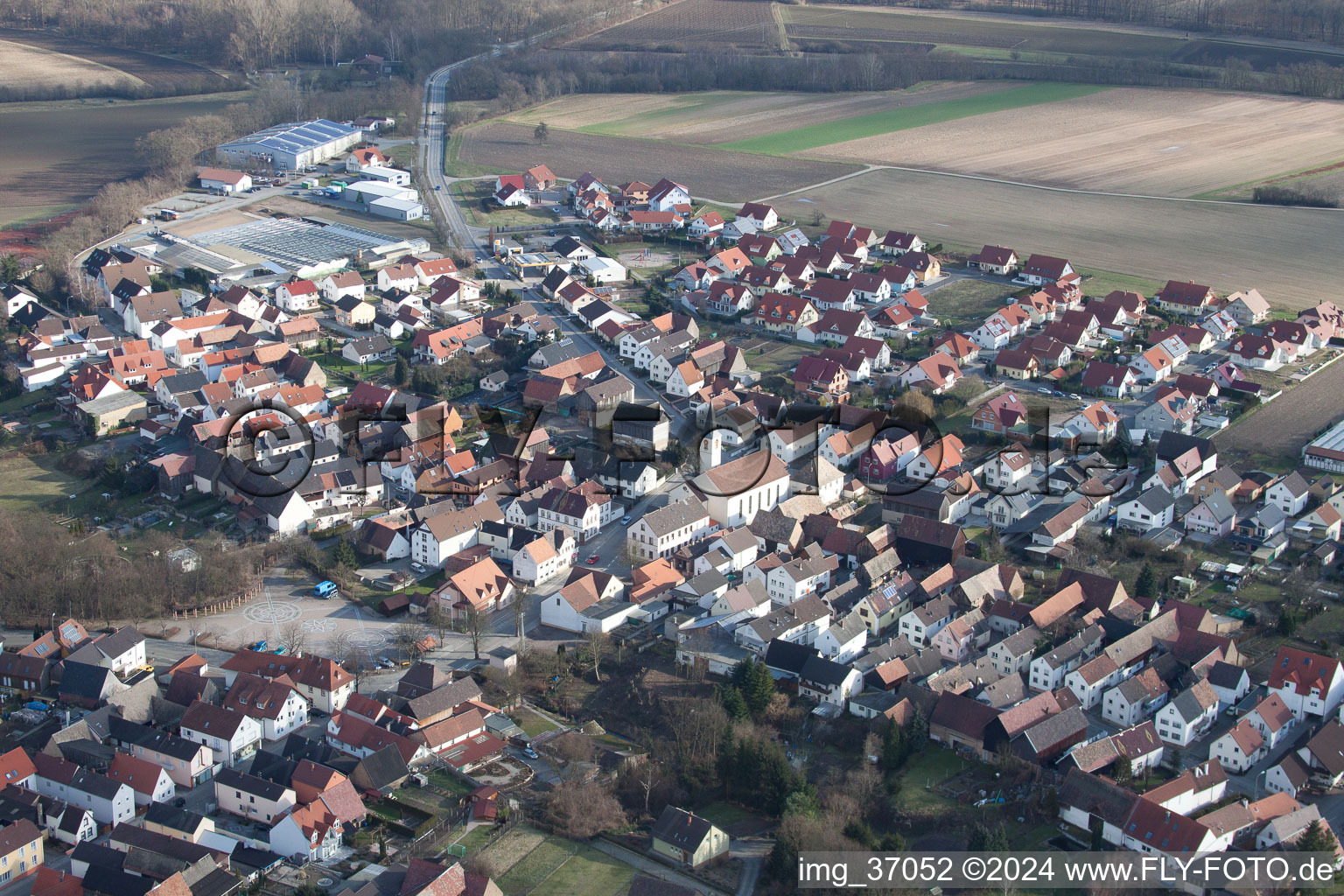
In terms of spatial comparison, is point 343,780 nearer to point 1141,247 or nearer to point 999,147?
point 1141,247

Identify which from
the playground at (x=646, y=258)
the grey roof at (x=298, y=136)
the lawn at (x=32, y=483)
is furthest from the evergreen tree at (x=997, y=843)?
the grey roof at (x=298, y=136)

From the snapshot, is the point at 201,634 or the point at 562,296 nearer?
the point at 201,634

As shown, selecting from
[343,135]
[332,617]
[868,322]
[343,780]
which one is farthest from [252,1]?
[343,780]

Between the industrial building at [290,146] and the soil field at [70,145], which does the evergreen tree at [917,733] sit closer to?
the soil field at [70,145]

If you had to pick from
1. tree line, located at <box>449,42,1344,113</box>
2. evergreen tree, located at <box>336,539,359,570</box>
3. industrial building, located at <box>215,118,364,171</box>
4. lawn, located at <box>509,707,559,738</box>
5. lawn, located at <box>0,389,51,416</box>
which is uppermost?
tree line, located at <box>449,42,1344,113</box>

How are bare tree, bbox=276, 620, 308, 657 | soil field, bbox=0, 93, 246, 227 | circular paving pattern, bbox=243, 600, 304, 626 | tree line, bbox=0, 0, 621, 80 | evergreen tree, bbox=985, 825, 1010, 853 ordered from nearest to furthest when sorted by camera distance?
evergreen tree, bbox=985, 825, 1010, 853, bare tree, bbox=276, 620, 308, 657, circular paving pattern, bbox=243, 600, 304, 626, soil field, bbox=0, 93, 246, 227, tree line, bbox=0, 0, 621, 80

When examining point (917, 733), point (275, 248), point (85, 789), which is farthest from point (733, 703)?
point (275, 248)

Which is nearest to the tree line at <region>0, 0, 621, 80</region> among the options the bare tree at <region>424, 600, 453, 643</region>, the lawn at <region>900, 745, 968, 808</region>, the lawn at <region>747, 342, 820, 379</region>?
the lawn at <region>747, 342, 820, 379</region>

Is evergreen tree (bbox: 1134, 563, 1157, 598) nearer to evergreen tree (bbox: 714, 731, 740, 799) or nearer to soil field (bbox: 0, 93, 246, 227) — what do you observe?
evergreen tree (bbox: 714, 731, 740, 799)
